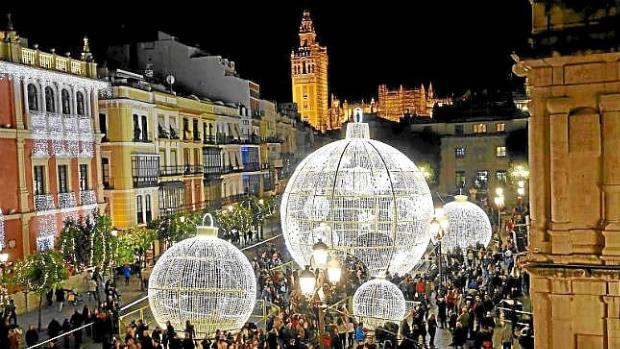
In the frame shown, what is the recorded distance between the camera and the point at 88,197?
114 feet

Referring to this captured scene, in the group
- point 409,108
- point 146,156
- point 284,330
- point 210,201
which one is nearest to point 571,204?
point 284,330

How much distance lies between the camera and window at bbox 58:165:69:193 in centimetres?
3278

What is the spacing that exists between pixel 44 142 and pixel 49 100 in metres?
1.90

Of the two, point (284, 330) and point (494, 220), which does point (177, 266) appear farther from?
point (494, 220)

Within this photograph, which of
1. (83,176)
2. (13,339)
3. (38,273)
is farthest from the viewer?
(83,176)

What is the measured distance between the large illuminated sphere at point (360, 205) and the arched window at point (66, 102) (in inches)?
645

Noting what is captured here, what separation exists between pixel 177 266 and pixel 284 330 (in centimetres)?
297

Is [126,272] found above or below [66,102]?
below

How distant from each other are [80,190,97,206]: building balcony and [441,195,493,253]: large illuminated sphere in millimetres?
16663

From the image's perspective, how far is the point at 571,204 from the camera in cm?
1127

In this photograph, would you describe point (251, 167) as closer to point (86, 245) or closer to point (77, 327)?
point (86, 245)

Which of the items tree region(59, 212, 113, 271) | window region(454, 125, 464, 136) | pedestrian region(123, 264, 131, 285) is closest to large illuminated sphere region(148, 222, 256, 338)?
tree region(59, 212, 113, 271)

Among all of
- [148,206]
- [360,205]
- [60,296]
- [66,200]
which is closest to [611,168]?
[360,205]

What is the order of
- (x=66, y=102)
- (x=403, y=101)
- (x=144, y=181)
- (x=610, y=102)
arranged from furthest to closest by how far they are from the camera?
(x=403, y=101) < (x=144, y=181) < (x=66, y=102) < (x=610, y=102)
